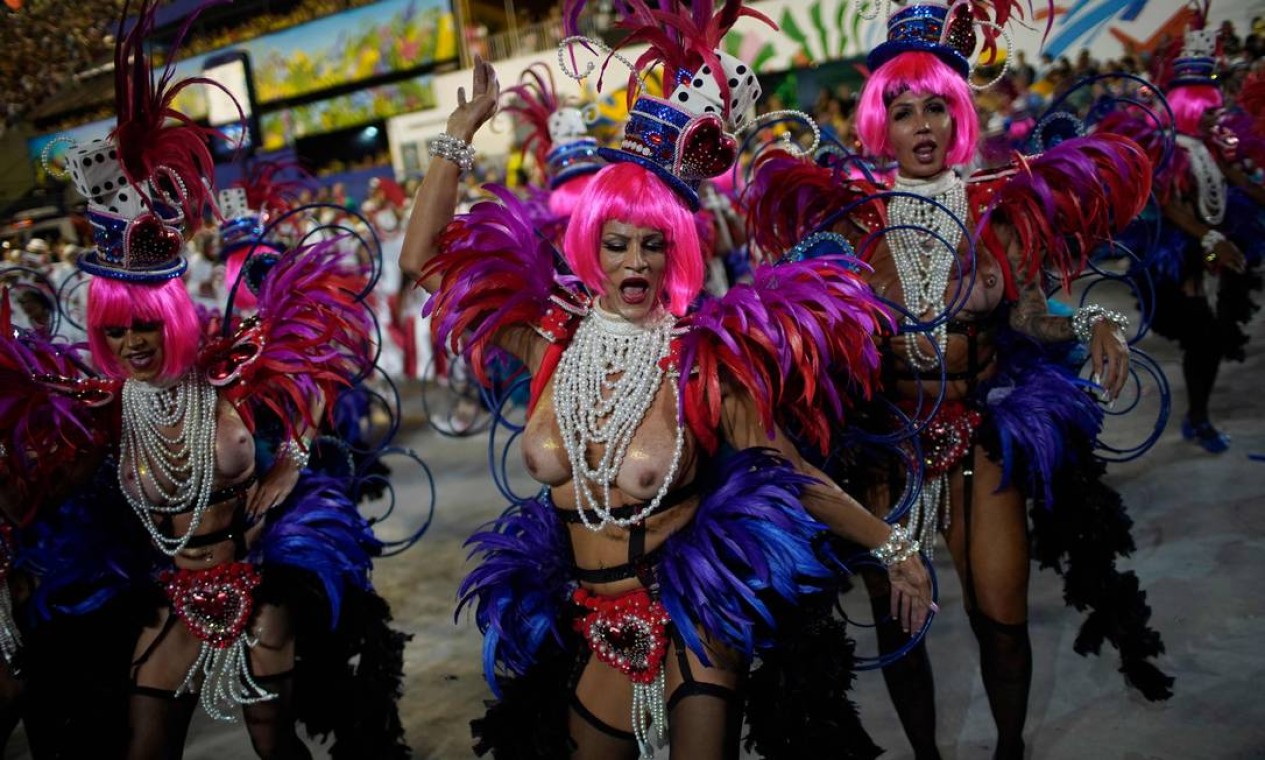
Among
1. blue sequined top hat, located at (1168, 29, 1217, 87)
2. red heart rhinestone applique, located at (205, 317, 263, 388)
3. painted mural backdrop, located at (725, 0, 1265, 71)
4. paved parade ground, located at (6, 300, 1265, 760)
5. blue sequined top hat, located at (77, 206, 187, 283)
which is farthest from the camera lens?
painted mural backdrop, located at (725, 0, 1265, 71)

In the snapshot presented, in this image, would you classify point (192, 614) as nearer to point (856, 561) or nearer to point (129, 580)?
point (129, 580)

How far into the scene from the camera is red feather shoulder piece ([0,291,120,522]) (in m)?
2.62

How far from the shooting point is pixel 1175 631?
142 inches

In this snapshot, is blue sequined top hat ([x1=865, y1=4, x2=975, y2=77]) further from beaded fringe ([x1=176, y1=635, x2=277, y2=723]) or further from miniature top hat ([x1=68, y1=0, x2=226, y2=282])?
beaded fringe ([x1=176, y1=635, x2=277, y2=723])

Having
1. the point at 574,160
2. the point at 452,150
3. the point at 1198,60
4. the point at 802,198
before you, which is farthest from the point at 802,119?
the point at 1198,60

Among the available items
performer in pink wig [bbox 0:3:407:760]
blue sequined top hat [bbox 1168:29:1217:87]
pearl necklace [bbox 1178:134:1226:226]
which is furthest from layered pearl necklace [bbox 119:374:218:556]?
blue sequined top hat [bbox 1168:29:1217:87]

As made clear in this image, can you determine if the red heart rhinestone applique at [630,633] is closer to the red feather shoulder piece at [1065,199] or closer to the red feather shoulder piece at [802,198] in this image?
the red feather shoulder piece at [802,198]

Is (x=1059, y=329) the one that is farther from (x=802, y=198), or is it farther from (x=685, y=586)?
(x=685, y=586)

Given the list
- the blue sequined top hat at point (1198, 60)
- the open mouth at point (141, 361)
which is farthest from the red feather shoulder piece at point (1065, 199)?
the blue sequined top hat at point (1198, 60)

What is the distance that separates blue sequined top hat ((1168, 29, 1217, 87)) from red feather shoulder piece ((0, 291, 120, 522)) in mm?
5290

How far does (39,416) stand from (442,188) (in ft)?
4.59

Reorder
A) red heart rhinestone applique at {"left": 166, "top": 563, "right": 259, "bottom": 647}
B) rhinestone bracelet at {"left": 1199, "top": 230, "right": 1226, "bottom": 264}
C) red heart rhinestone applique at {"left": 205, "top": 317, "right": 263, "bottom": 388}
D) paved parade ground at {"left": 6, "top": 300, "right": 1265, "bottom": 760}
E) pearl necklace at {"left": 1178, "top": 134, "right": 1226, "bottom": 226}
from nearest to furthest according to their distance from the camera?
red heart rhinestone applique at {"left": 166, "top": 563, "right": 259, "bottom": 647}
red heart rhinestone applique at {"left": 205, "top": 317, "right": 263, "bottom": 388}
paved parade ground at {"left": 6, "top": 300, "right": 1265, "bottom": 760}
rhinestone bracelet at {"left": 1199, "top": 230, "right": 1226, "bottom": 264}
pearl necklace at {"left": 1178, "top": 134, "right": 1226, "bottom": 226}

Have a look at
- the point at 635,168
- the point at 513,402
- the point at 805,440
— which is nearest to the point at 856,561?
the point at 805,440

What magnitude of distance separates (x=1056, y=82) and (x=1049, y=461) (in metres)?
7.45
